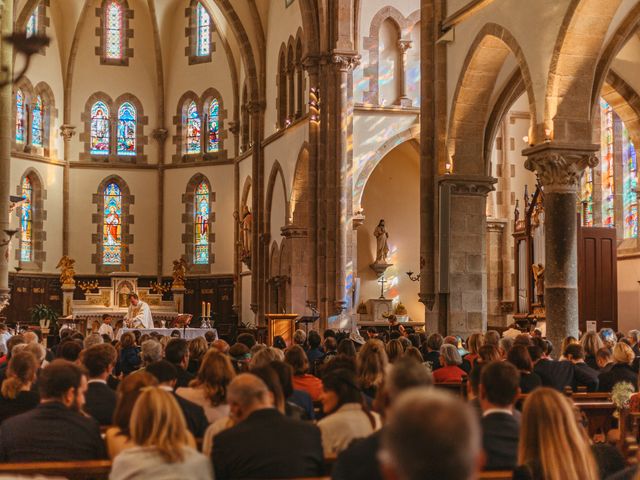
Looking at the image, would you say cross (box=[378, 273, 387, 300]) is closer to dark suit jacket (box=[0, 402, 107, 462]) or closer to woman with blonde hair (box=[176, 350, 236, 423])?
woman with blonde hair (box=[176, 350, 236, 423])

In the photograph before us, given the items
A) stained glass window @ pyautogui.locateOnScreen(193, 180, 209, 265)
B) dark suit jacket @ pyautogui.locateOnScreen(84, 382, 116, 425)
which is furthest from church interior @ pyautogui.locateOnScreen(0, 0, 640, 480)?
dark suit jacket @ pyautogui.locateOnScreen(84, 382, 116, 425)

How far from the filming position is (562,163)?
1593cm

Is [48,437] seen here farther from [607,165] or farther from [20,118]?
[20,118]

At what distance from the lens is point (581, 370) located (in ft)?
34.3

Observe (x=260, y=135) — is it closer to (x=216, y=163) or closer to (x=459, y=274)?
(x=216, y=163)

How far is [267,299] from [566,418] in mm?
31462

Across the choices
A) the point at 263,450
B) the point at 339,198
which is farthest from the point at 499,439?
the point at 339,198

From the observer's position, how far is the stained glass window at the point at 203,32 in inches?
1652

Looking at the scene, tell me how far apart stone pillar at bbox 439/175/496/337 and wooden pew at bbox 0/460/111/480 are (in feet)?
47.3

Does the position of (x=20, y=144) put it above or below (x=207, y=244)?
above

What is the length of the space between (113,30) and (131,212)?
23.9ft

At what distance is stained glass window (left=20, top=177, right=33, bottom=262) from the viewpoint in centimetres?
3956

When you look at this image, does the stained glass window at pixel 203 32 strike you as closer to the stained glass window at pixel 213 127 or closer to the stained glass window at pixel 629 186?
the stained glass window at pixel 213 127

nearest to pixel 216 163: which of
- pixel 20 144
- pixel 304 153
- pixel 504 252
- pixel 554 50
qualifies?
pixel 20 144
